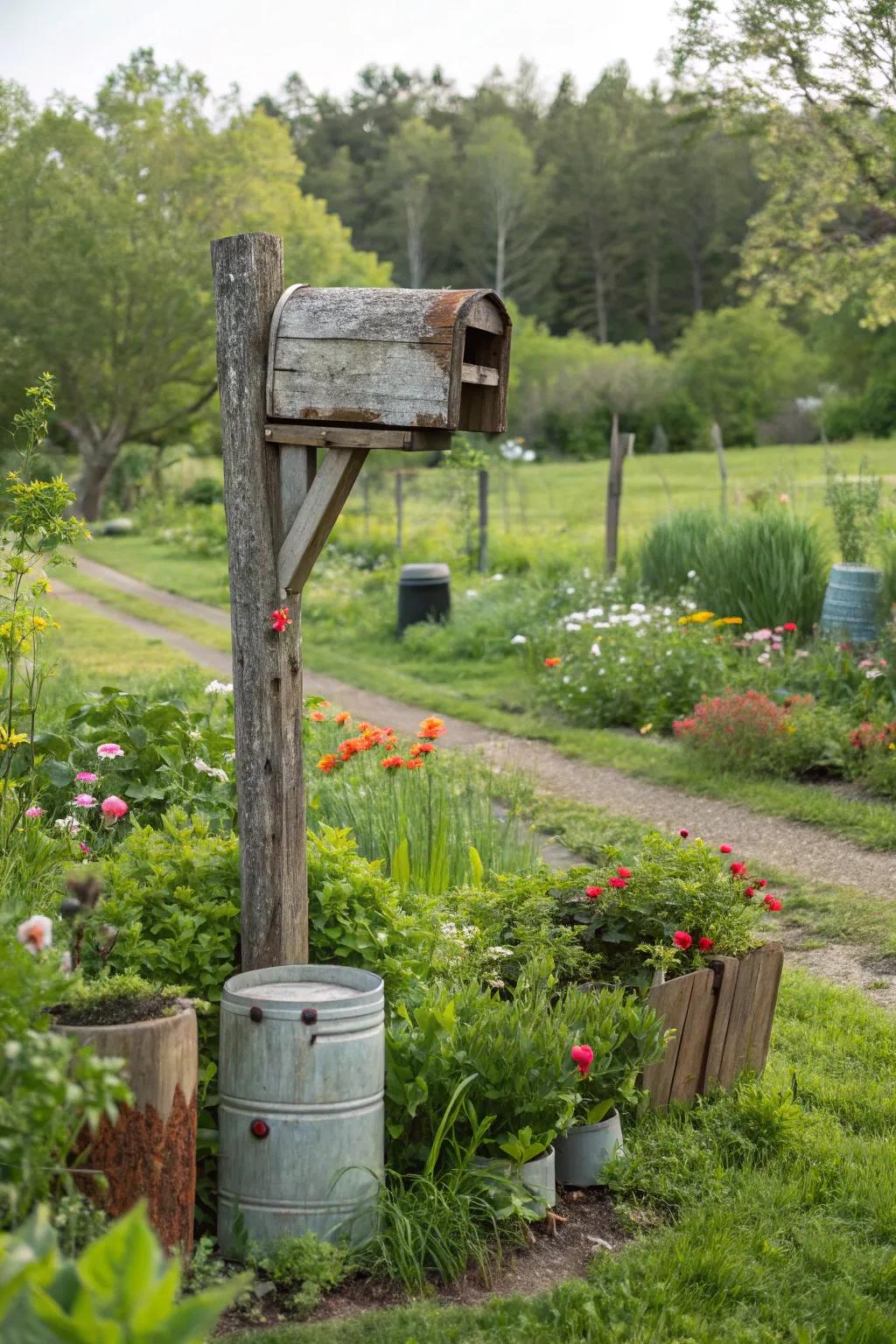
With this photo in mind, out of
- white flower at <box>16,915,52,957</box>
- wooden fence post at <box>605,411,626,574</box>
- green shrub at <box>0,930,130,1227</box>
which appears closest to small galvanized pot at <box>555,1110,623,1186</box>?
green shrub at <box>0,930,130,1227</box>

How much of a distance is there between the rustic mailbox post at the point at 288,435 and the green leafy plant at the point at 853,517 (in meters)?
6.71

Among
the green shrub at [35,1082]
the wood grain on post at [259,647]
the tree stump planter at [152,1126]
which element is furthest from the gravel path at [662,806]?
the green shrub at [35,1082]

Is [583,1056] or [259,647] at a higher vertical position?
[259,647]

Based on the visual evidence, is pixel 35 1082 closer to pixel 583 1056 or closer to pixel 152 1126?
pixel 152 1126

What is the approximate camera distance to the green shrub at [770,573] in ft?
33.8

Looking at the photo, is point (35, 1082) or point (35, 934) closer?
point (35, 1082)

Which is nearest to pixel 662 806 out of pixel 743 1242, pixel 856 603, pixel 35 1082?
pixel 856 603

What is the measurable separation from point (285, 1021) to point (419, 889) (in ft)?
5.70

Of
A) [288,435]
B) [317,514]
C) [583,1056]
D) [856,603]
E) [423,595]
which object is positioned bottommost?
[583,1056]

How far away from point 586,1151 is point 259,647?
154cm

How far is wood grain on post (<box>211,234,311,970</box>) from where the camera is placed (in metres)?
3.43

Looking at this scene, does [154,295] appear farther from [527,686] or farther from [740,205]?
[740,205]

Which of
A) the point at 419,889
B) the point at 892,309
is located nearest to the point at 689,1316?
the point at 419,889

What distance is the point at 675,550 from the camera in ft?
37.9
